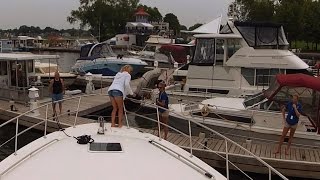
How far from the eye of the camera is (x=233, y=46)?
18.4 m

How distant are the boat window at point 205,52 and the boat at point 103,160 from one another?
11586 millimetres

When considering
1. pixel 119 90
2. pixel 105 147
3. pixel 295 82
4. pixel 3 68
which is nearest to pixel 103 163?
pixel 105 147

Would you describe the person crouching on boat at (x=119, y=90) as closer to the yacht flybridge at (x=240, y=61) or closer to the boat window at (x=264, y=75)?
the yacht flybridge at (x=240, y=61)

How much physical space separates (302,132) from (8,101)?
40.7 feet

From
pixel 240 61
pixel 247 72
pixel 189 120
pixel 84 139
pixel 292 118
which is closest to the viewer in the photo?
pixel 84 139

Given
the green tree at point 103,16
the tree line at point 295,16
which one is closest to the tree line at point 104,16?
the green tree at point 103,16

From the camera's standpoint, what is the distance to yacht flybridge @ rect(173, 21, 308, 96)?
59.2 feet

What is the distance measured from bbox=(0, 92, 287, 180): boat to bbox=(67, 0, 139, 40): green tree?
254 feet

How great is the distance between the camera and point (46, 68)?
86.8 ft

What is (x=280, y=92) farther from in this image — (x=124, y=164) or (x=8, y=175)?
(x=8, y=175)

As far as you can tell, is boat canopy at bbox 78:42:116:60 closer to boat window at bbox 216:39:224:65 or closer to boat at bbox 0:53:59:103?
boat at bbox 0:53:59:103

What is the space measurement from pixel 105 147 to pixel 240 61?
12719 mm

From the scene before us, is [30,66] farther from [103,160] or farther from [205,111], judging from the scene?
[103,160]

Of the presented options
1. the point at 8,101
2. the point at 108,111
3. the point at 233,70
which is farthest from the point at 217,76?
the point at 8,101
